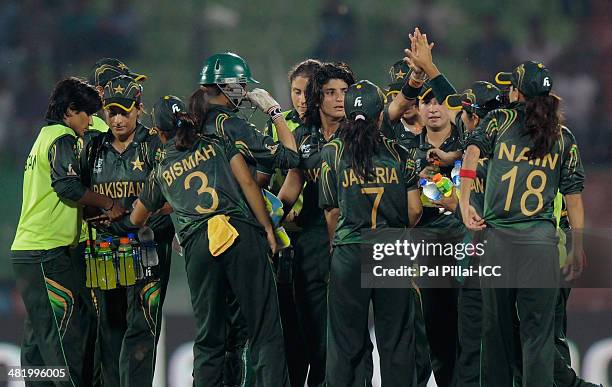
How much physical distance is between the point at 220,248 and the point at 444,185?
56.6 inches

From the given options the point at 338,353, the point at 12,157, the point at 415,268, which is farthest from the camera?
the point at 12,157

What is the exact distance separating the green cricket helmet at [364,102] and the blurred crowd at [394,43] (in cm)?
296

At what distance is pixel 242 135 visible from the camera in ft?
19.4

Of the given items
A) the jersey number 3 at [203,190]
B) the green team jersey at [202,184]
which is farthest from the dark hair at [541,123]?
the jersey number 3 at [203,190]

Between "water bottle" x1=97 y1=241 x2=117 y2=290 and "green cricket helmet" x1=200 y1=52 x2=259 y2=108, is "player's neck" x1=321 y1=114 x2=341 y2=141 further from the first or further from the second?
"water bottle" x1=97 y1=241 x2=117 y2=290

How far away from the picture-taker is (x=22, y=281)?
6.47 m

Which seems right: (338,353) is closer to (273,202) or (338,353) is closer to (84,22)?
(273,202)

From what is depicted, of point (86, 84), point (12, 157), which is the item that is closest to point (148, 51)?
point (12, 157)

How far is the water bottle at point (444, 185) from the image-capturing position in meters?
6.44

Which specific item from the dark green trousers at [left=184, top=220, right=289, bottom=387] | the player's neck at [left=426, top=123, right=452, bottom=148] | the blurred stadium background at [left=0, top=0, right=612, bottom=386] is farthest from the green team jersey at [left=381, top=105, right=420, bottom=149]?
the blurred stadium background at [left=0, top=0, right=612, bottom=386]

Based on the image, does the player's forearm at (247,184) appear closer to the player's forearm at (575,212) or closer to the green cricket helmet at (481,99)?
the green cricket helmet at (481,99)

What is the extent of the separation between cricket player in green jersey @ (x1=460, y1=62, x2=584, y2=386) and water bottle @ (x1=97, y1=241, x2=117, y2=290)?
2.02 meters

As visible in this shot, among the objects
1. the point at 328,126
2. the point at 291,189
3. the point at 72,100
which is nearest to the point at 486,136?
the point at 328,126

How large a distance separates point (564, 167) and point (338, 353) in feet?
4.91
